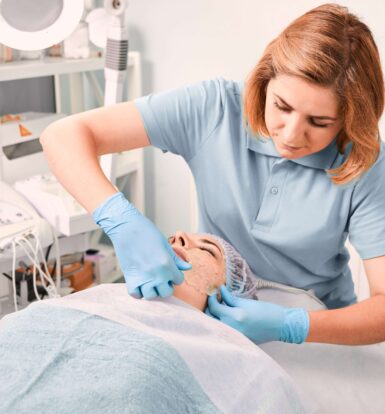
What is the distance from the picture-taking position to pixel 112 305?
119 centimetres

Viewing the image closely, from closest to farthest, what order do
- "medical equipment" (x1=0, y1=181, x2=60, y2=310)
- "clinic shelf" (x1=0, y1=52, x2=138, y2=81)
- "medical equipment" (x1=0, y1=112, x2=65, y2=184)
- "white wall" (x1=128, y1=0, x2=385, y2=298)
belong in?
"medical equipment" (x1=0, y1=181, x2=60, y2=310)
"clinic shelf" (x1=0, y1=52, x2=138, y2=81)
"medical equipment" (x1=0, y1=112, x2=65, y2=184)
"white wall" (x1=128, y1=0, x2=385, y2=298)

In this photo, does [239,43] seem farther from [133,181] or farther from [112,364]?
[112,364]

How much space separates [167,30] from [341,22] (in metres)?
1.36

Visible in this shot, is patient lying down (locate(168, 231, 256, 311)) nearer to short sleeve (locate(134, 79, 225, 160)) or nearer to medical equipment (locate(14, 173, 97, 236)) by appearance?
short sleeve (locate(134, 79, 225, 160))

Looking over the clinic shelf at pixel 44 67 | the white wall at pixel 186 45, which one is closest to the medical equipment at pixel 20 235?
the clinic shelf at pixel 44 67

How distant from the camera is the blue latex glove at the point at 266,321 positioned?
1266 mm

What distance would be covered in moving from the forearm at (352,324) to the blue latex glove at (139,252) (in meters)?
0.29

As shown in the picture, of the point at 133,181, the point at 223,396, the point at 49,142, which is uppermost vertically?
the point at 49,142

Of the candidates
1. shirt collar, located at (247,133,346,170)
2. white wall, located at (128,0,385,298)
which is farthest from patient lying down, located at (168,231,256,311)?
white wall, located at (128,0,385,298)

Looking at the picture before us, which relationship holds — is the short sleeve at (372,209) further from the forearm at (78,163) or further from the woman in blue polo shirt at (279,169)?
the forearm at (78,163)

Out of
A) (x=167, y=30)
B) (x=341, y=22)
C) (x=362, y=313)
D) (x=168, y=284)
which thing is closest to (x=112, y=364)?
(x=168, y=284)

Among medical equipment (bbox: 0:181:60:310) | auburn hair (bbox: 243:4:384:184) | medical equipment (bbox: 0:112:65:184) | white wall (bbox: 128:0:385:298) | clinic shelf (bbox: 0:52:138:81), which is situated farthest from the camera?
white wall (bbox: 128:0:385:298)

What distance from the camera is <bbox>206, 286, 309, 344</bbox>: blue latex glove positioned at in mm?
1266

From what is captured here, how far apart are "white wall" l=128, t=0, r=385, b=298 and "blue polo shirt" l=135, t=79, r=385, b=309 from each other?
68cm
